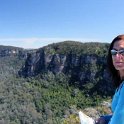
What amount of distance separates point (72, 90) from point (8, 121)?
18366 millimetres

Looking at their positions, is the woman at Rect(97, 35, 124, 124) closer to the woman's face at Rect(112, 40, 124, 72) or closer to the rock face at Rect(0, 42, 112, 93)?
the woman's face at Rect(112, 40, 124, 72)

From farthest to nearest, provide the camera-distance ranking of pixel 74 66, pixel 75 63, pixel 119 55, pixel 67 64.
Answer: pixel 67 64 → pixel 74 66 → pixel 75 63 → pixel 119 55

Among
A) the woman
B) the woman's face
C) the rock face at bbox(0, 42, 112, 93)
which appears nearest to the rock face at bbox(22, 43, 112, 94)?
the rock face at bbox(0, 42, 112, 93)

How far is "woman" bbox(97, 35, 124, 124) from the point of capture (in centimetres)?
178

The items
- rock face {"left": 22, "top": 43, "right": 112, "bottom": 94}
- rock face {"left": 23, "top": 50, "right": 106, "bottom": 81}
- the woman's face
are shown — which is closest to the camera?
the woman's face

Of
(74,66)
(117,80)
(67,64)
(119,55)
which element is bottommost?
(74,66)

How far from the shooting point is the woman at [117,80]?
5.83 ft

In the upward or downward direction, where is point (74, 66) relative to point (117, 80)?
downward

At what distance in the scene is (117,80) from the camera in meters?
2.46

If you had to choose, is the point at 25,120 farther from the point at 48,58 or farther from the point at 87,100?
the point at 48,58

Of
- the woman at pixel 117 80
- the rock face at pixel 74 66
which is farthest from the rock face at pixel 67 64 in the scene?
the woman at pixel 117 80

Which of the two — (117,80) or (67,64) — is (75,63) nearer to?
(67,64)

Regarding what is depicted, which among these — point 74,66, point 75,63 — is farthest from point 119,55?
point 74,66

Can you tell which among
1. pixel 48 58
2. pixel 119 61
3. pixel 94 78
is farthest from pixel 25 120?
pixel 119 61
